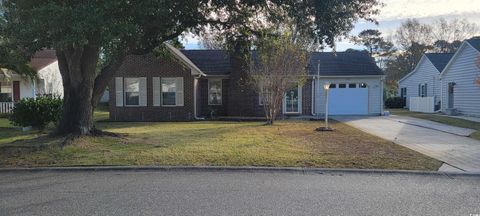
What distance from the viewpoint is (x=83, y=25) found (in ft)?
32.4

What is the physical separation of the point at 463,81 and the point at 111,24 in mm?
25525

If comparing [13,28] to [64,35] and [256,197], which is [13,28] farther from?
[256,197]

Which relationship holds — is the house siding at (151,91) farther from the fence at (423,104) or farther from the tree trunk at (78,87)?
the fence at (423,104)

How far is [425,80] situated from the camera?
124ft

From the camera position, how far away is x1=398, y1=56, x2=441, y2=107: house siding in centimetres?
3497

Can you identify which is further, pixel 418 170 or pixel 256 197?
pixel 418 170

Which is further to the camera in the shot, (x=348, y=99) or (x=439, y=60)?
(x=439, y=60)

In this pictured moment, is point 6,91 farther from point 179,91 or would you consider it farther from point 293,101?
point 293,101

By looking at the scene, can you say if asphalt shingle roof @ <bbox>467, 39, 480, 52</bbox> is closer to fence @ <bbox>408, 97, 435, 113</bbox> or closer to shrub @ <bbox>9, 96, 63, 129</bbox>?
fence @ <bbox>408, 97, 435, 113</bbox>

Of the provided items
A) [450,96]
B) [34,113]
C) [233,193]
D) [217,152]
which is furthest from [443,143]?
[450,96]

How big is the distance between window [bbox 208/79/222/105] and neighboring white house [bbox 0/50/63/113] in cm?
939

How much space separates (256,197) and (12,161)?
20.9 feet

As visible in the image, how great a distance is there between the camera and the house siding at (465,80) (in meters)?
27.5

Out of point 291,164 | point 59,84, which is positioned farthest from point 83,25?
point 59,84
